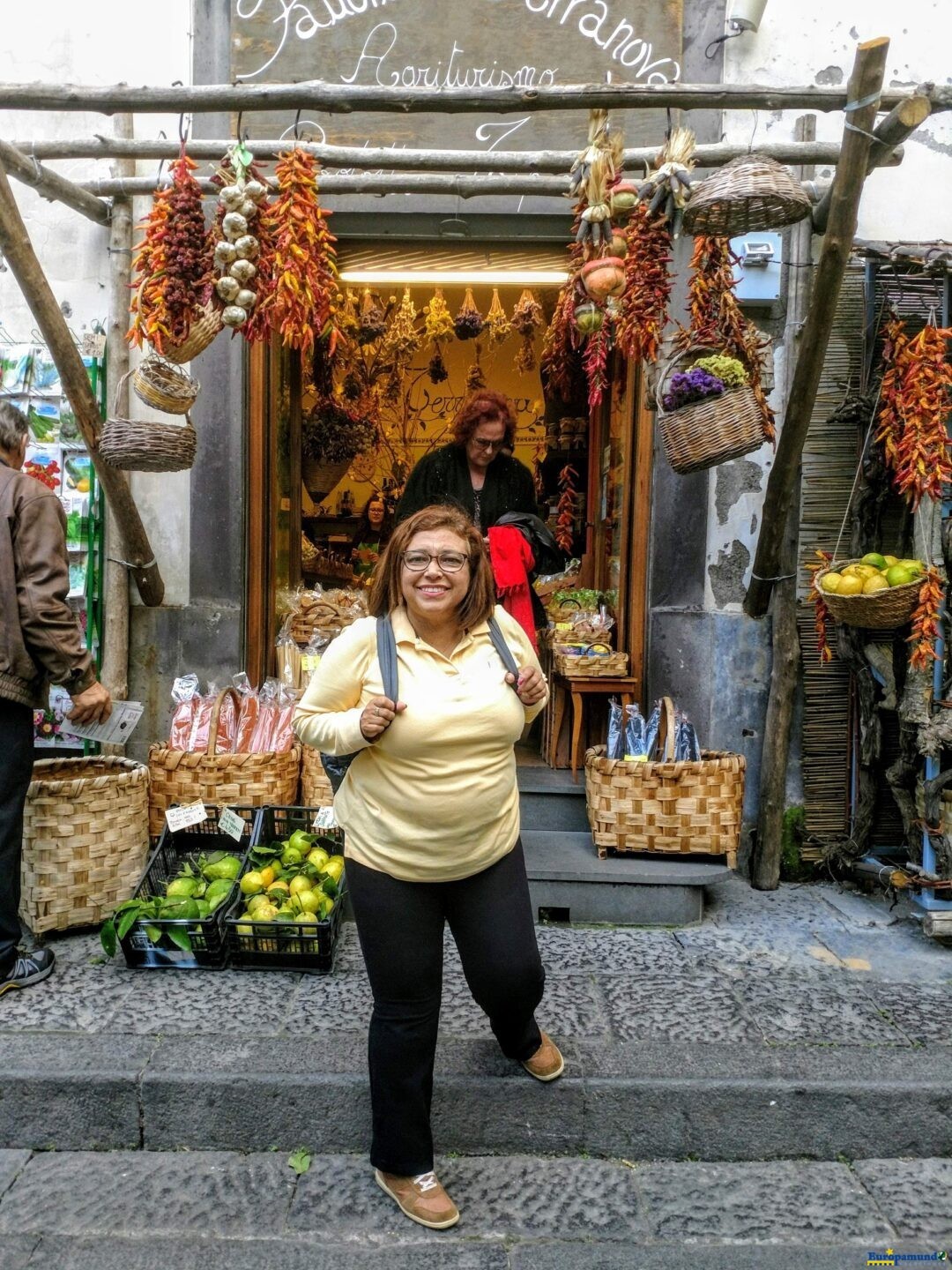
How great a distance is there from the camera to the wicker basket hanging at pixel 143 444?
12.7 ft

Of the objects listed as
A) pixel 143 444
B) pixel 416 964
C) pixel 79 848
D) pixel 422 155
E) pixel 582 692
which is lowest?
pixel 79 848

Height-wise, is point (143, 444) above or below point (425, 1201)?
above

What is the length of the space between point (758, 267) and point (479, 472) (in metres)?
1.87

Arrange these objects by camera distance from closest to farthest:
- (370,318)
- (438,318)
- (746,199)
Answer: (746,199) → (370,318) → (438,318)

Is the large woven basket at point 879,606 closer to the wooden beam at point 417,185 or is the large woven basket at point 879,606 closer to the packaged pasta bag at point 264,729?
the wooden beam at point 417,185

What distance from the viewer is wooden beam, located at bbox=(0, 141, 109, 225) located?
156 inches

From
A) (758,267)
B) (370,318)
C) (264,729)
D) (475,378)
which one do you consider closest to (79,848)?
(264,729)

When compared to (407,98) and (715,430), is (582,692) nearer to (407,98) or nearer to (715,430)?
(715,430)

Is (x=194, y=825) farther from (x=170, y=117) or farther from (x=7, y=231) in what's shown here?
(x=170, y=117)

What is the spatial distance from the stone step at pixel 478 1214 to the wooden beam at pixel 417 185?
4024mm

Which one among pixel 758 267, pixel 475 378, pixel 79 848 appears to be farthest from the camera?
pixel 475 378

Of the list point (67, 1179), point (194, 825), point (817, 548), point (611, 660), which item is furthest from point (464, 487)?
point (67, 1179)

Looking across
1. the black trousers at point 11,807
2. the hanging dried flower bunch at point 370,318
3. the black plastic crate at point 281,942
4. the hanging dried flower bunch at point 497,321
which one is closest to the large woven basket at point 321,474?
the hanging dried flower bunch at point 370,318

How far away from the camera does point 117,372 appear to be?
494cm
